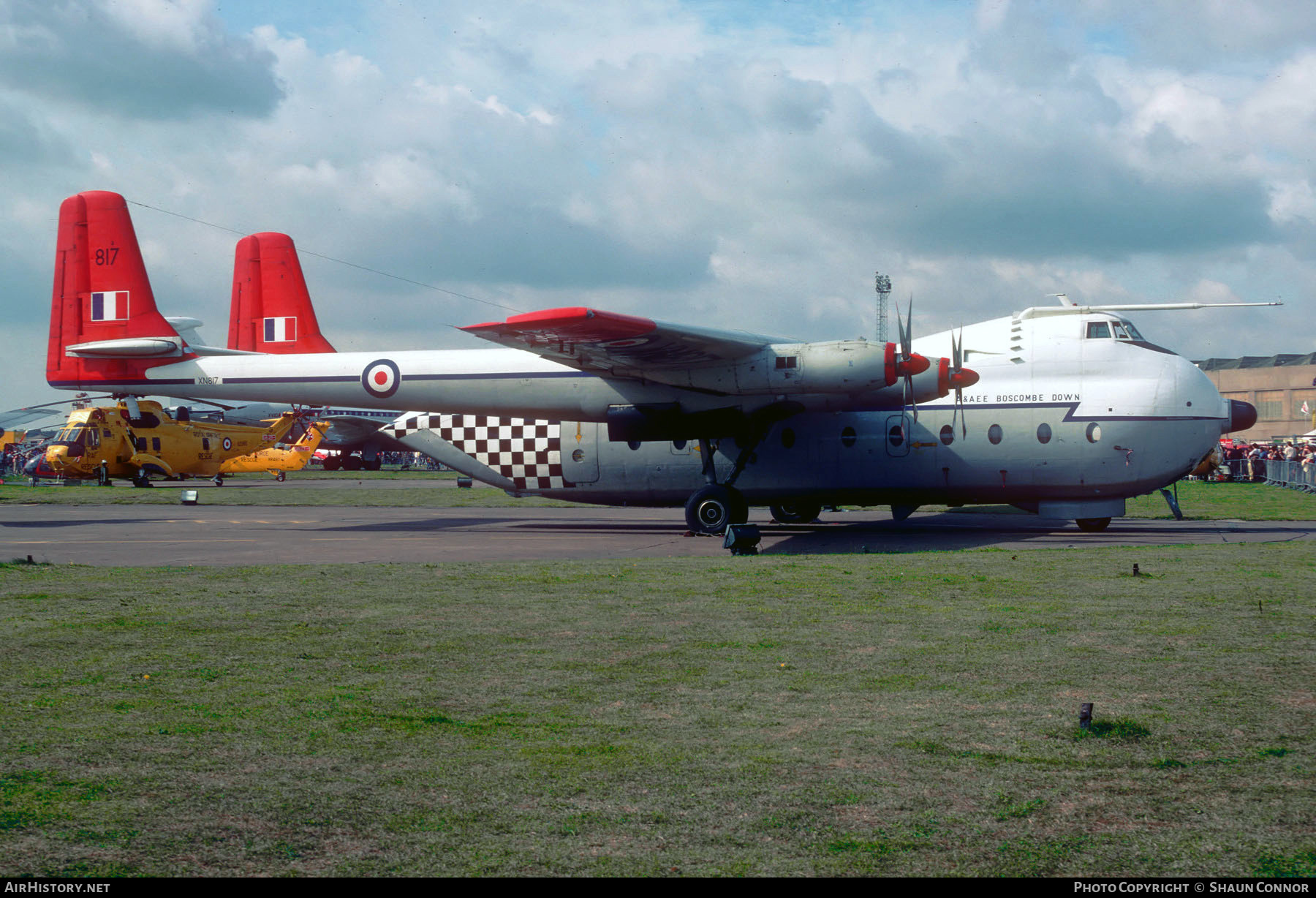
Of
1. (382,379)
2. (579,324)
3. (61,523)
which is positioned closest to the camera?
(579,324)

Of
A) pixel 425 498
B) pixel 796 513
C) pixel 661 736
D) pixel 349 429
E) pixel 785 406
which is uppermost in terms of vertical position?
pixel 349 429

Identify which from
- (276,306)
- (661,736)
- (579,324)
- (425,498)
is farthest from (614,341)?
(425,498)

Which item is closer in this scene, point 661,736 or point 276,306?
point 661,736

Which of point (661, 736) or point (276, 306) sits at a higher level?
point (276, 306)

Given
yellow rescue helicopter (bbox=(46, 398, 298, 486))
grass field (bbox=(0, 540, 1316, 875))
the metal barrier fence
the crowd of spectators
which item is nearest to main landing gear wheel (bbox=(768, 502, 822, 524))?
grass field (bbox=(0, 540, 1316, 875))

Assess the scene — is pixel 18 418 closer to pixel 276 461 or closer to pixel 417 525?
pixel 276 461

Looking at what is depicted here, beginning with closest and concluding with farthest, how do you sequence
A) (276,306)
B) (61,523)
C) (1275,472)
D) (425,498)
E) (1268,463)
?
1. (61,523)
2. (276,306)
3. (425,498)
4. (1275,472)
5. (1268,463)

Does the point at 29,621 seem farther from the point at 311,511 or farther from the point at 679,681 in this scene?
the point at 311,511

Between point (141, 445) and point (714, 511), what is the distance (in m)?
36.6

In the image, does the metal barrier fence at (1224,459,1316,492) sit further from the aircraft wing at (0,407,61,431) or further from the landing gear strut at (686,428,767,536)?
the aircraft wing at (0,407,61,431)

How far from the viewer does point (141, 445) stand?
47.0 metres

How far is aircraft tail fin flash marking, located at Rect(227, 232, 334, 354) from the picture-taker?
3055 cm

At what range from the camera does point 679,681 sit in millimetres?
6867

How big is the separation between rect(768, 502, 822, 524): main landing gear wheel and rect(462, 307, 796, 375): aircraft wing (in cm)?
492
